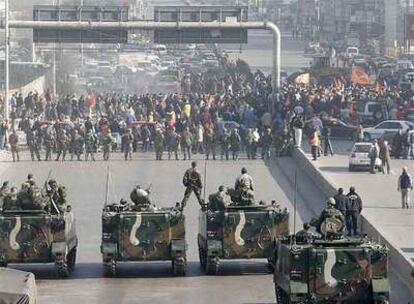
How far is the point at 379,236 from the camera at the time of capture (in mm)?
35688

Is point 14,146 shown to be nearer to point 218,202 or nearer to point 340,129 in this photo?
point 340,129

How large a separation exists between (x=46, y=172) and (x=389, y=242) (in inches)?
831

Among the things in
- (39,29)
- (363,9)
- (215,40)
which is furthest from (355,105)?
(363,9)

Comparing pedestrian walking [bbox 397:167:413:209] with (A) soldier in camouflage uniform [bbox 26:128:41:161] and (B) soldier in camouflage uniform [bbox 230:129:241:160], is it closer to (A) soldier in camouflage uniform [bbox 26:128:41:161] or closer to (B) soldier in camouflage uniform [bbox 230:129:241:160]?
(B) soldier in camouflage uniform [bbox 230:129:241:160]

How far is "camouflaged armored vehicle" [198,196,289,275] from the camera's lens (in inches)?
1323

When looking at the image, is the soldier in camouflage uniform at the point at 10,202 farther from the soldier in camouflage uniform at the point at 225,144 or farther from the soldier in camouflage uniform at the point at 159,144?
the soldier in camouflage uniform at the point at 225,144

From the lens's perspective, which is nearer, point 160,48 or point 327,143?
point 327,143

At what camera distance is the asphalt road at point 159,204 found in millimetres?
31953

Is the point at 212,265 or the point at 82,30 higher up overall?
the point at 82,30

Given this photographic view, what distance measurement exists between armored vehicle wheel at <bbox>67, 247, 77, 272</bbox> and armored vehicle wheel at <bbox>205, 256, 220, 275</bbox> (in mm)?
2609

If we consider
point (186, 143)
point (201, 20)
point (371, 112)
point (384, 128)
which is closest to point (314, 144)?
point (186, 143)

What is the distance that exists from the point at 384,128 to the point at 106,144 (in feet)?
34.1

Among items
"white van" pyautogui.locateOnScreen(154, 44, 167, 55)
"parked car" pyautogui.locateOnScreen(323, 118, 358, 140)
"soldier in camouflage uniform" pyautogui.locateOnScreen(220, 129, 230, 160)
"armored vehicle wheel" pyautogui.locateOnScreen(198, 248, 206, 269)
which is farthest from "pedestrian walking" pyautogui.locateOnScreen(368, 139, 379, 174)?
"white van" pyautogui.locateOnScreen(154, 44, 167, 55)

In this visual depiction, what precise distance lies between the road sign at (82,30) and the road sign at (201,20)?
163cm
